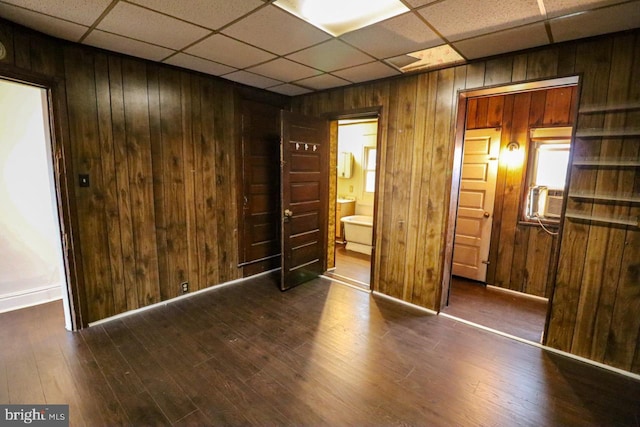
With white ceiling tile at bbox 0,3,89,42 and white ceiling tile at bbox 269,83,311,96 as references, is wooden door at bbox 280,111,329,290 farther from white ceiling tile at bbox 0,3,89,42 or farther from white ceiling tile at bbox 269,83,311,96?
white ceiling tile at bbox 0,3,89,42

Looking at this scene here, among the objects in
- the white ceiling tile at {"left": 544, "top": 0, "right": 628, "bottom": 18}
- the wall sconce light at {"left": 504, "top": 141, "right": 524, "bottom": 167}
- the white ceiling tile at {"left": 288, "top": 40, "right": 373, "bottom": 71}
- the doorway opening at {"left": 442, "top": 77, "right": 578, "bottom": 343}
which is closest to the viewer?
the white ceiling tile at {"left": 544, "top": 0, "right": 628, "bottom": 18}

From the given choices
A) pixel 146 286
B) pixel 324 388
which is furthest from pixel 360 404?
pixel 146 286

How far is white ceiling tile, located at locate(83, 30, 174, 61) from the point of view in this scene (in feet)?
7.64

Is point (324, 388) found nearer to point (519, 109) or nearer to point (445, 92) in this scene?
point (445, 92)

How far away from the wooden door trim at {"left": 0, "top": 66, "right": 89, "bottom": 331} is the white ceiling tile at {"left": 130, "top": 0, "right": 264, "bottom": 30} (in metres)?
1.18

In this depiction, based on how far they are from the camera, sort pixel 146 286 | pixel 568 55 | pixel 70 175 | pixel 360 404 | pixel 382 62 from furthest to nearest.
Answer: pixel 146 286 < pixel 382 62 < pixel 70 175 < pixel 568 55 < pixel 360 404

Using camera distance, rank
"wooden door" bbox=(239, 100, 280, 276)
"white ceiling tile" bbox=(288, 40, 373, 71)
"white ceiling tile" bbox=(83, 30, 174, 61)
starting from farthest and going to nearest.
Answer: "wooden door" bbox=(239, 100, 280, 276) → "white ceiling tile" bbox=(288, 40, 373, 71) → "white ceiling tile" bbox=(83, 30, 174, 61)

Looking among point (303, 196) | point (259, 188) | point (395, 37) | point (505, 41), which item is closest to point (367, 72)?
point (395, 37)

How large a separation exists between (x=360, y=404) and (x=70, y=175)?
289cm

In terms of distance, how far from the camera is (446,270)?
3115 mm

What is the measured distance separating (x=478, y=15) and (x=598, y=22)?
0.82 metres

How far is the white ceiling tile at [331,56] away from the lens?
Result: 2.46m

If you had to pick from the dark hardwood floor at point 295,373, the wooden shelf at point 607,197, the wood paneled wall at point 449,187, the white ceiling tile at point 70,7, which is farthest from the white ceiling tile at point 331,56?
the dark hardwood floor at point 295,373

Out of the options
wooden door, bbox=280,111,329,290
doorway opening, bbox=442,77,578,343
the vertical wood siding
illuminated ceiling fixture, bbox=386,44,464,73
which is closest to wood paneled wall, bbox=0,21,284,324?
the vertical wood siding
